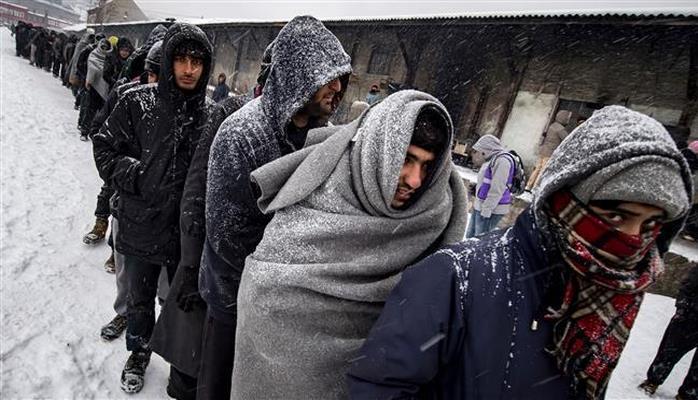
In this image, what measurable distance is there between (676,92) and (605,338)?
9157 mm

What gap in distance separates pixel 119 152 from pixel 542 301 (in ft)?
6.93

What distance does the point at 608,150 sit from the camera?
0.81 meters

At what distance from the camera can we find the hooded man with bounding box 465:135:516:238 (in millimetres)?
4789

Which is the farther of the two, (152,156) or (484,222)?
(484,222)

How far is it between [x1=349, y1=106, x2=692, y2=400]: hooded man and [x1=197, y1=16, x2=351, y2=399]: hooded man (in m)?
0.76

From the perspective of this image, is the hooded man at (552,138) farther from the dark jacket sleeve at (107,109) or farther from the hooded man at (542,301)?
the hooded man at (542,301)

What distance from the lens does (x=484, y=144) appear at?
4910mm

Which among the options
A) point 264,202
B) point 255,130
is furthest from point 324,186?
point 255,130

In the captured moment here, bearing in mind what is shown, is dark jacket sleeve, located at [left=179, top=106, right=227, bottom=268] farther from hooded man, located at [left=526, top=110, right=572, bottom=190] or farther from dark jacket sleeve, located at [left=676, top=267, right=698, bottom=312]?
hooded man, located at [left=526, top=110, right=572, bottom=190]

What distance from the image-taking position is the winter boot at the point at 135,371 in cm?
209

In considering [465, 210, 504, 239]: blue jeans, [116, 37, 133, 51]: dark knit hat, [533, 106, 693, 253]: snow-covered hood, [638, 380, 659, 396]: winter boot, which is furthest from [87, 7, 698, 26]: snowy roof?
[533, 106, 693, 253]: snow-covered hood

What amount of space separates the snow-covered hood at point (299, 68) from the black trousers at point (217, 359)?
2.84 feet

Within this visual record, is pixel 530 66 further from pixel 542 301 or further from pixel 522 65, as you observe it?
pixel 542 301

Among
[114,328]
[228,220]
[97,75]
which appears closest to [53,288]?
[114,328]
